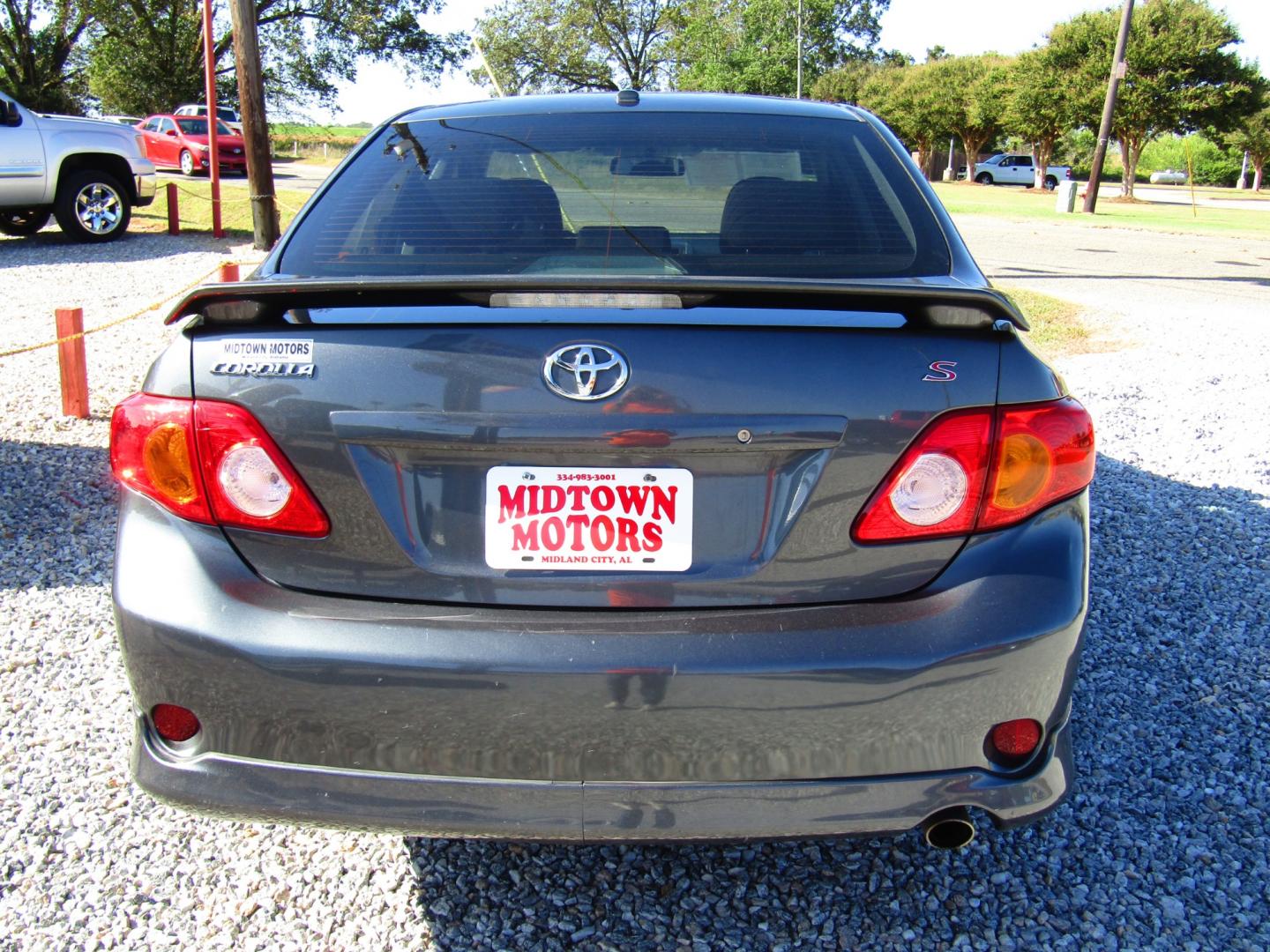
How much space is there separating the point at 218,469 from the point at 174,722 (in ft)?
1.52

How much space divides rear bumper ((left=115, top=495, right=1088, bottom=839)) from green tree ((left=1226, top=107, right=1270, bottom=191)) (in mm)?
55258

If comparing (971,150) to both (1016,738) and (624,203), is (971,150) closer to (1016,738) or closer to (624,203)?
(624,203)

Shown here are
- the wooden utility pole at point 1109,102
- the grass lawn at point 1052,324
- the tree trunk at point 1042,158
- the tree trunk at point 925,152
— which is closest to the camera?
the grass lawn at point 1052,324

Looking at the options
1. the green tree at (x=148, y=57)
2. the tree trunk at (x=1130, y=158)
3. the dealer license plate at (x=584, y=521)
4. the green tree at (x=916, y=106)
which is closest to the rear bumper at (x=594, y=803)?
the dealer license plate at (x=584, y=521)

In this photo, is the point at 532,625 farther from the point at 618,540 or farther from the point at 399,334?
the point at 399,334

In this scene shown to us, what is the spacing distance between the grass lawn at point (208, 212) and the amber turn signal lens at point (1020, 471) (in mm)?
15260

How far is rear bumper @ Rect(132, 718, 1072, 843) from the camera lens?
71.1 inches

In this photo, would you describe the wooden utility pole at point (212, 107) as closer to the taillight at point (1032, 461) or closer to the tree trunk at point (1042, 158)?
the taillight at point (1032, 461)

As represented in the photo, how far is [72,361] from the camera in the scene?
6.01 metres

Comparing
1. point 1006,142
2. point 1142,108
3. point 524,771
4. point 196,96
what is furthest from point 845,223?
point 1006,142

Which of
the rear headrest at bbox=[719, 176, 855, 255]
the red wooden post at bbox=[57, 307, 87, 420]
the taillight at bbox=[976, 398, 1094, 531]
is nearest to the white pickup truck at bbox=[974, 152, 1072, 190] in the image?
the red wooden post at bbox=[57, 307, 87, 420]

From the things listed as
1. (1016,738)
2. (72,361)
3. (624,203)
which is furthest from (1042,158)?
(1016,738)

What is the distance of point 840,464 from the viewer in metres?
1.79

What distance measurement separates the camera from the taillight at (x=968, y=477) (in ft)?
5.94
